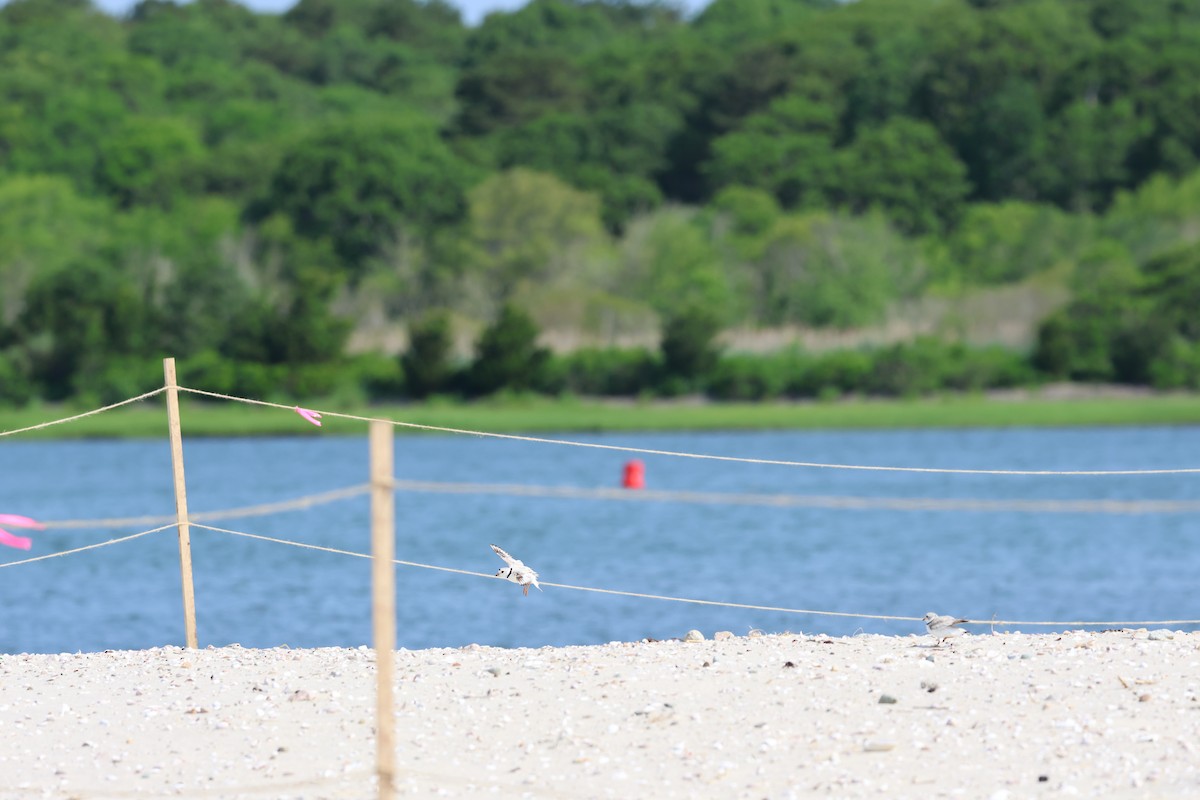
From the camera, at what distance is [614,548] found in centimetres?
2998

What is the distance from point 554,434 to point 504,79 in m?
66.8

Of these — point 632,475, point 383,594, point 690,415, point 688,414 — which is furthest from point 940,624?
point 688,414

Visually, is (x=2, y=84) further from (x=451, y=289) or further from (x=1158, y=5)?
(x=1158, y=5)

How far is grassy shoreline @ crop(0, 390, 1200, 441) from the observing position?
182 ft

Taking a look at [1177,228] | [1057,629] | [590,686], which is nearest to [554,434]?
[1177,228]

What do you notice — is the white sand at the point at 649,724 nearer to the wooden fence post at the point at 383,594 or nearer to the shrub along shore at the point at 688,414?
the wooden fence post at the point at 383,594

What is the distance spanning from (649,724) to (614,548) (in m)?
21.1

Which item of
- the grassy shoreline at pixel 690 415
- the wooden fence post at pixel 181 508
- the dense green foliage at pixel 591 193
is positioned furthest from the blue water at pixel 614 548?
the dense green foliage at pixel 591 193

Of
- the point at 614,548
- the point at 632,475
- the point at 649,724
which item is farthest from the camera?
the point at 632,475

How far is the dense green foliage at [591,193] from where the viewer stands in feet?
206

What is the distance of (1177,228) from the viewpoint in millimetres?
81438

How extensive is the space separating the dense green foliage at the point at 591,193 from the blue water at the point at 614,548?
705 centimetres

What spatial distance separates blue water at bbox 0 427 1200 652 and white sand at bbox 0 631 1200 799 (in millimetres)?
7403

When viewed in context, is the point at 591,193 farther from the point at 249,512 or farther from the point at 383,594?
the point at 383,594
